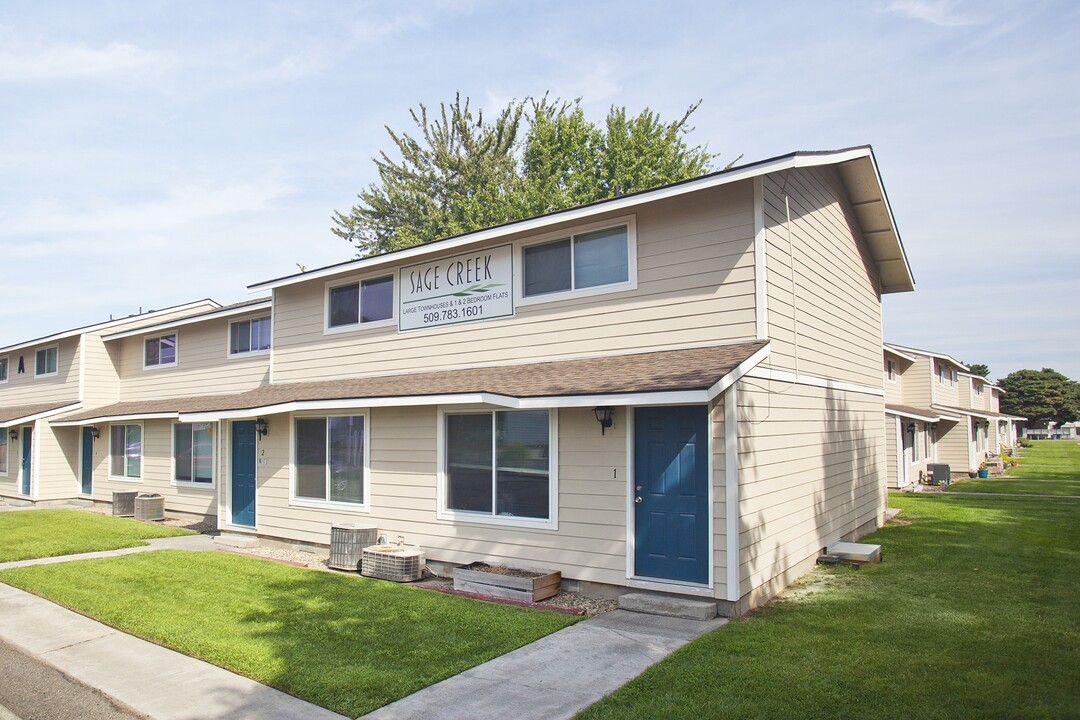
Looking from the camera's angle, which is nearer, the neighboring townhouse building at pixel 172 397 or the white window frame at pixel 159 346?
the neighboring townhouse building at pixel 172 397

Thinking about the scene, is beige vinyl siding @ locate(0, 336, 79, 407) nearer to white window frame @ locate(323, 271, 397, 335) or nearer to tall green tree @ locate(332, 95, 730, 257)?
white window frame @ locate(323, 271, 397, 335)

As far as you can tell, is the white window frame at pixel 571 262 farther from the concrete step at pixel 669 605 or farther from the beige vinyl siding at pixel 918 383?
the beige vinyl siding at pixel 918 383

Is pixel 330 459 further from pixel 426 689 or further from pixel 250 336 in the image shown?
pixel 426 689

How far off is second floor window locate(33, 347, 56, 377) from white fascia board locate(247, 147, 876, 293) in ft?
47.2

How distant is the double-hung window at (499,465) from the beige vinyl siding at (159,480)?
928 cm

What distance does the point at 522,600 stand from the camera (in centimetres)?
870

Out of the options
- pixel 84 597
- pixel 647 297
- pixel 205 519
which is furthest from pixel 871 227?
pixel 205 519

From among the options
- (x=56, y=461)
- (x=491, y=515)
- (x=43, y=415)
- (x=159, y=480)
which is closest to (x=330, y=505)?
(x=491, y=515)

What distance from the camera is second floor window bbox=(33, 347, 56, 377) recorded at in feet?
74.9

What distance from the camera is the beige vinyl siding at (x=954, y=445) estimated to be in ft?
96.5

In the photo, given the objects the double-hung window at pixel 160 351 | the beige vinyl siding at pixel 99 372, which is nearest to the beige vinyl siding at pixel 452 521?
the double-hung window at pixel 160 351

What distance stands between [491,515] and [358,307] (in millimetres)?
5258

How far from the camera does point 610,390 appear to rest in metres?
7.90

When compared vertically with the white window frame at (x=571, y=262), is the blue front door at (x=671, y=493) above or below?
below
